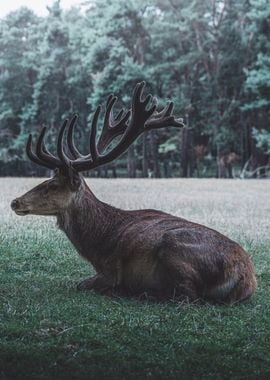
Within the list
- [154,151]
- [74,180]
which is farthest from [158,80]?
[74,180]

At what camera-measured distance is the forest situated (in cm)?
2345

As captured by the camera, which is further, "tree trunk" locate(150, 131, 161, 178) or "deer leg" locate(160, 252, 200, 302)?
"tree trunk" locate(150, 131, 161, 178)

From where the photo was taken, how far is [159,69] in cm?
2378

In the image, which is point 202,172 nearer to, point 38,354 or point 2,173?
point 2,173

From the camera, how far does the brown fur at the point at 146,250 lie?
3.46 metres

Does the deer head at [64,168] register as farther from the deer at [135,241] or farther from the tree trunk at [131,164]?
the tree trunk at [131,164]

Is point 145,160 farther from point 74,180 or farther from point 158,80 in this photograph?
point 74,180

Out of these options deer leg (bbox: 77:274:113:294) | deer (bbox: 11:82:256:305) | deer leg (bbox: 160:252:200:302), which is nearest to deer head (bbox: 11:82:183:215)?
deer (bbox: 11:82:256:305)

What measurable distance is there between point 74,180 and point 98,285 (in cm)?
59

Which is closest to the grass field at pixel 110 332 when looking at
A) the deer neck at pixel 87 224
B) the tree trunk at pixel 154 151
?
the deer neck at pixel 87 224

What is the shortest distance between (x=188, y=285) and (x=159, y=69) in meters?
20.8

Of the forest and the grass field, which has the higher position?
the forest

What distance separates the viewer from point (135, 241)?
3689 mm

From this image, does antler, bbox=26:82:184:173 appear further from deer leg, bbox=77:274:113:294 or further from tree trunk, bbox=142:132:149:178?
tree trunk, bbox=142:132:149:178
